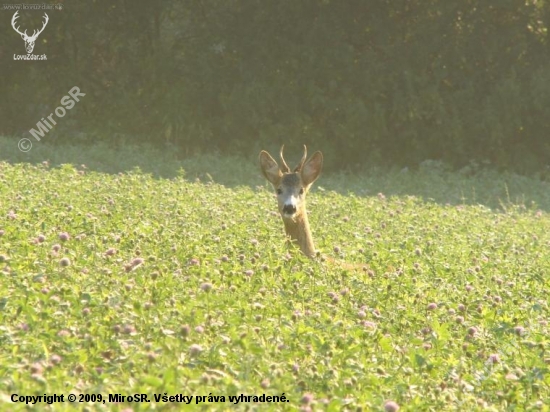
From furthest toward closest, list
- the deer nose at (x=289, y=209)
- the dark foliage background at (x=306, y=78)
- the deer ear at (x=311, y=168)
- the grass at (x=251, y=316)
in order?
the dark foliage background at (x=306, y=78) < the deer ear at (x=311, y=168) < the deer nose at (x=289, y=209) < the grass at (x=251, y=316)

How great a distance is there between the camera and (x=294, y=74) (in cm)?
Answer: 2425

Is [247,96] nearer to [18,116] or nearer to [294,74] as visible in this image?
[294,74]

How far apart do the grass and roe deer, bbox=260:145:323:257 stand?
24 centimetres

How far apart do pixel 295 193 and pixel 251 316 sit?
174 inches

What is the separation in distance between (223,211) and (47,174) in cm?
282

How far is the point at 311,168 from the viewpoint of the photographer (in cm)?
1025

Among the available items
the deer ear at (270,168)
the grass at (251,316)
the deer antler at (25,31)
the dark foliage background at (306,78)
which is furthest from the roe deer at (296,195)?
the deer antler at (25,31)

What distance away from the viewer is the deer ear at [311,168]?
10198 mm

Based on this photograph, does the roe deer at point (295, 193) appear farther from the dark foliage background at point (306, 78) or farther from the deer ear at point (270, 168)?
the dark foliage background at point (306, 78)

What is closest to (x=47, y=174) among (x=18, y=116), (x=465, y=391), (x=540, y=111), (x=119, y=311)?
(x=119, y=311)

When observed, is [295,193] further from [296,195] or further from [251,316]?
[251,316]

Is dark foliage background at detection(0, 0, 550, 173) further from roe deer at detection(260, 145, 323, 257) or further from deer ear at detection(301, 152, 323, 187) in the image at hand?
deer ear at detection(301, 152, 323, 187)

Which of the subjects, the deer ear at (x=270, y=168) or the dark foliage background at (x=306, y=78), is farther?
the dark foliage background at (x=306, y=78)

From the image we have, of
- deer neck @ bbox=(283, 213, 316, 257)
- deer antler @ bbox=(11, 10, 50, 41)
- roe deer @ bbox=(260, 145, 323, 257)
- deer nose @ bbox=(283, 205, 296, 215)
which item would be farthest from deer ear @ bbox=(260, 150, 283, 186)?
deer antler @ bbox=(11, 10, 50, 41)
